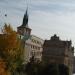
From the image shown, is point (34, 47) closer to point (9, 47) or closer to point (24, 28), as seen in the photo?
point (24, 28)

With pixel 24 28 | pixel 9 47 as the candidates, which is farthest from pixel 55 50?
pixel 9 47

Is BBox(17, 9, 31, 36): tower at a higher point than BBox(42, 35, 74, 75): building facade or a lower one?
higher

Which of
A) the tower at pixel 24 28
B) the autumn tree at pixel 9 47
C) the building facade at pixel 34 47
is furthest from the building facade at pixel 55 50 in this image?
the autumn tree at pixel 9 47

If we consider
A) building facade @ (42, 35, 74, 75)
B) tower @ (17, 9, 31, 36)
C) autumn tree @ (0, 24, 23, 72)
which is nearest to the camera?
autumn tree @ (0, 24, 23, 72)

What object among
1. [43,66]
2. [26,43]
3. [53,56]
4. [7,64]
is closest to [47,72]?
[43,66]

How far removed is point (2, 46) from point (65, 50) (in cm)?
4265

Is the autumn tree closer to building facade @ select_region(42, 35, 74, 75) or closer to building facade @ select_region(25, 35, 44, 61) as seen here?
building facade @ select_region(42, 35, 74, 75)

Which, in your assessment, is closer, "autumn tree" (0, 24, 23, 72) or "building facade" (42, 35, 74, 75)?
"autumn tree" (0, 24, 23, 72)

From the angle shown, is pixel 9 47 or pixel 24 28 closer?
pixel 9 47

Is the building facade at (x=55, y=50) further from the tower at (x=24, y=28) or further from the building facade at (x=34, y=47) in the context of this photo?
the tower at (x=24, y=28)

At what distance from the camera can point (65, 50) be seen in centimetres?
9581

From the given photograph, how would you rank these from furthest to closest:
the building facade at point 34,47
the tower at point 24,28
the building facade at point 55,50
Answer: the tower at point 24,28
the building facade at point 34,47
the building facade at point 55,50

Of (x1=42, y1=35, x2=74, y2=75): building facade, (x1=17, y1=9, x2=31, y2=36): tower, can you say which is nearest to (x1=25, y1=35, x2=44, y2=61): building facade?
(x1=42, y1=35, x2=74, y2=75): building facade

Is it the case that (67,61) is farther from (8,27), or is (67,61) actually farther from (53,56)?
(8,27)
